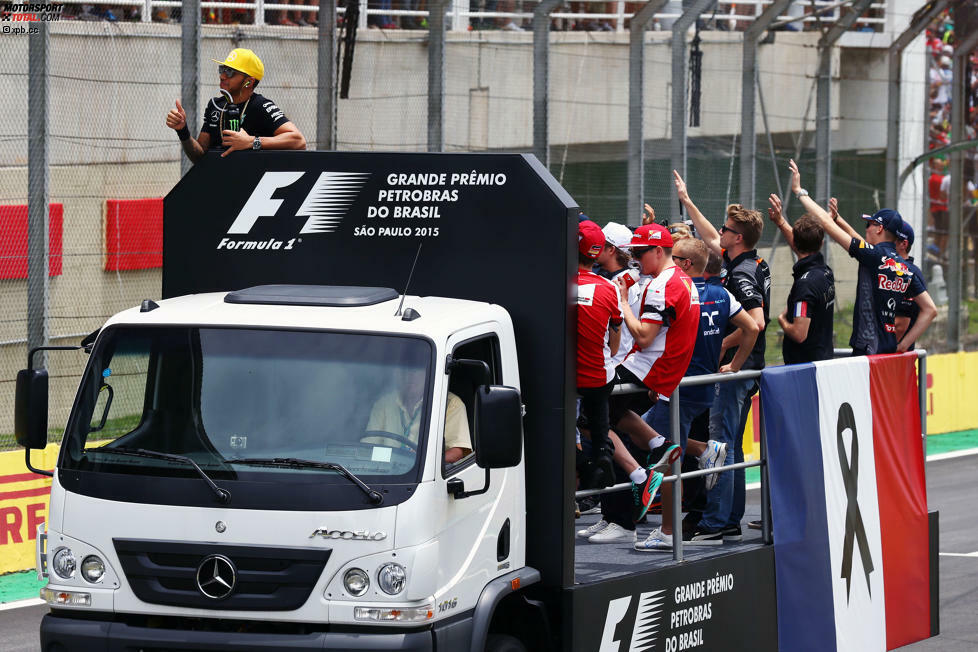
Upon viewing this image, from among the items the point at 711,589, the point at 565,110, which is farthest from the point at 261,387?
the point at 565,110

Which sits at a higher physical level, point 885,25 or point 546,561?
point 885,25

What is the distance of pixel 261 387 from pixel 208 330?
1.22ft

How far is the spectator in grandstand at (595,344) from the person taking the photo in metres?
6.68

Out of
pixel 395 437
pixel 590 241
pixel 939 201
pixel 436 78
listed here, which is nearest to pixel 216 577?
pixel 395 437

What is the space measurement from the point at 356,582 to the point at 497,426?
0.78 metres

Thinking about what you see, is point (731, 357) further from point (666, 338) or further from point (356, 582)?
point (356, 582)

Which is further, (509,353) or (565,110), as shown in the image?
(565,110)

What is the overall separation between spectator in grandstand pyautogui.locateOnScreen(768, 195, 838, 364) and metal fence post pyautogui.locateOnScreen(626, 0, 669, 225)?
7.86m

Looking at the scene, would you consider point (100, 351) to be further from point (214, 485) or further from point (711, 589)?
point (711, 589)

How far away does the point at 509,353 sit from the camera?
6.39m

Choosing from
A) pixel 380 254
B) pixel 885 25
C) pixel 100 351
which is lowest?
pixel 100 351

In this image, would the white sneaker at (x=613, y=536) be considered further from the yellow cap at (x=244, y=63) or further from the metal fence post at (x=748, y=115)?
the metal fence post at (x=748, y=115)

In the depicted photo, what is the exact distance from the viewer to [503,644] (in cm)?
628

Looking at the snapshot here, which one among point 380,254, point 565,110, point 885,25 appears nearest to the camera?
point 380,254
